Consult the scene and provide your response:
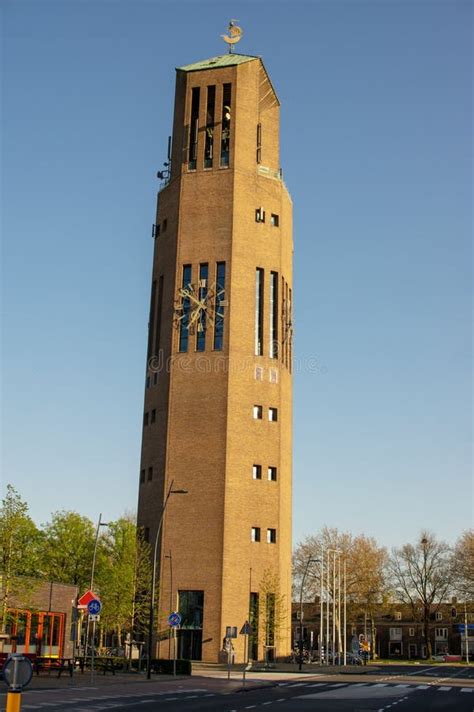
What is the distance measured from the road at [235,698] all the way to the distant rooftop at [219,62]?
52.3m

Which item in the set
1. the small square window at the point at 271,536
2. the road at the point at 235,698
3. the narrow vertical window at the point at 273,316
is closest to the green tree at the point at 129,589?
the small square window at the point at 271,536

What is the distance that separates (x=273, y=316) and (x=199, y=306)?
6.38m

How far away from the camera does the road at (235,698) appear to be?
2330 cm

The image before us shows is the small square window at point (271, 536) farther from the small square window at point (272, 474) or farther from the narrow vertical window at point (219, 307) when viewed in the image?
the narrow vertical window at point (219, 307)

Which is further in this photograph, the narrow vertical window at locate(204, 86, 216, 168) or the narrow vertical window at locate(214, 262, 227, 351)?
the narrow vertical window at locate(204, 86, 216, 168)

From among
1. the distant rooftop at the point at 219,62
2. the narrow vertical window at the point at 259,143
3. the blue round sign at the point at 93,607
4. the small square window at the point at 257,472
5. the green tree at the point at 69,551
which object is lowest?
the blue round sign at the point at 93,607

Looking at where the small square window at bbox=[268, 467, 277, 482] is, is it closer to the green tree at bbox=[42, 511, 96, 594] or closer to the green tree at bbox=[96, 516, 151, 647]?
the green tree at bbox=[96, 516, 151, 647]

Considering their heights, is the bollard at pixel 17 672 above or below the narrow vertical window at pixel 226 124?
below

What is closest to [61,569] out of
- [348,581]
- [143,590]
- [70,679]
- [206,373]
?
[143,590]

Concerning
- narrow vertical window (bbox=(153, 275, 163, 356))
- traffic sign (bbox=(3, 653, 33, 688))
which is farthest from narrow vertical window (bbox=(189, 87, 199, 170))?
traffic sign (bbox=(3, 653, 33, 688))

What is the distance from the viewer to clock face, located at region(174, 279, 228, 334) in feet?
217

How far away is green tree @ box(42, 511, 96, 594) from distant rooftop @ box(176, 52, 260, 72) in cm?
4375

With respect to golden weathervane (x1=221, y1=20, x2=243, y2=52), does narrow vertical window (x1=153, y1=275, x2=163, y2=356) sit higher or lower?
lower

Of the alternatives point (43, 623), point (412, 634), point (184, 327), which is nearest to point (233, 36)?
point (184, 327)
